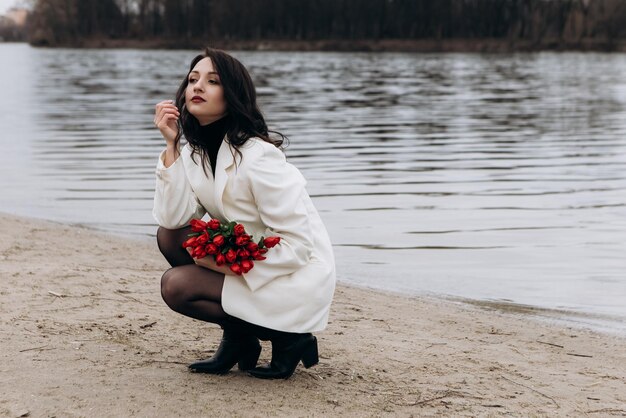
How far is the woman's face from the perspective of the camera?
4.09 m

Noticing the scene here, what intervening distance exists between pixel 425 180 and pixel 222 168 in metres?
8.61

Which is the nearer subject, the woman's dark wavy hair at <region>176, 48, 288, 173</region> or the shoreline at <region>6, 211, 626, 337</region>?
the woman's dark wavy hair at <region>176, 48, 288, 173</region>

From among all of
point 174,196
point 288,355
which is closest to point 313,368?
point 288,355

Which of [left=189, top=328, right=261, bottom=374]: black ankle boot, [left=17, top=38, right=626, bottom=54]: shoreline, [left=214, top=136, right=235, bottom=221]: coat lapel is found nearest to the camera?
[left=214, top=136, right=235, bottom=221]: coat lapel

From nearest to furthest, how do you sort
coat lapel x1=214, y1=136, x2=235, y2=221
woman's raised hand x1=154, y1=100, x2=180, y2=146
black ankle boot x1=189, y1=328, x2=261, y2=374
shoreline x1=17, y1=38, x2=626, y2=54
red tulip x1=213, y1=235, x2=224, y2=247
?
red tulip x1=213, y1=235, x2=224, y2=247
coat lapel x1=214, y1=136, x2=235, y2=221
woman's raised hand x1=154, y1=100, x2=180, y2=146
black ankle boot x1=189, y1=328, x2=261, y2=374
shoreline x1=17, y1=38, x2=626, y2=54

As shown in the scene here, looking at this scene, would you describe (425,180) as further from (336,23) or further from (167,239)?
(336,23)

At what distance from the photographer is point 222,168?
397 cm

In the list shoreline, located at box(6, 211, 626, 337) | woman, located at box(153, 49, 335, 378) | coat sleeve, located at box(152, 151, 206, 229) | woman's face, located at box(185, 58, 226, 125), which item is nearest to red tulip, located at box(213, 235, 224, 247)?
woman, located at box(153, 49, 335, 378)

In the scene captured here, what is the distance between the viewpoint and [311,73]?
144 feet

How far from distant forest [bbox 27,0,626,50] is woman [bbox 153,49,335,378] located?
242ft

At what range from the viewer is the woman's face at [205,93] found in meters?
4.09

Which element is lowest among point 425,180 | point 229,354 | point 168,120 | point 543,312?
point 425,180

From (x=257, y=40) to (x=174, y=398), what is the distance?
92663mm

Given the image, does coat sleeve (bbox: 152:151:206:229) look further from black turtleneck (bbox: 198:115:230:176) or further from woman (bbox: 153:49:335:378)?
black turtleneck (bbox: 198:115:230:176)
